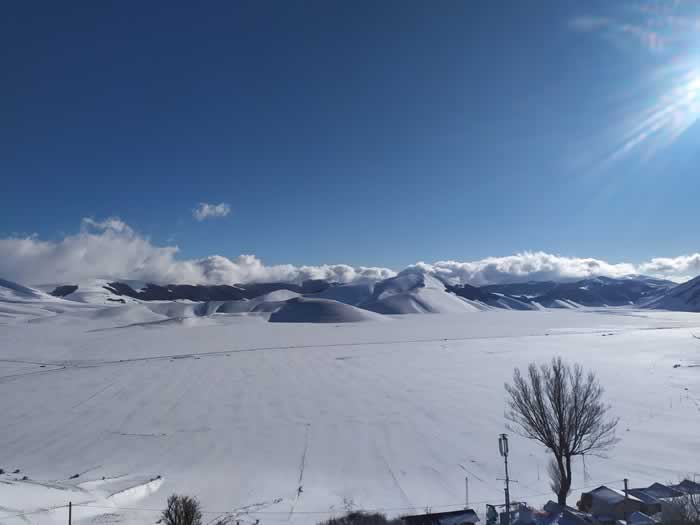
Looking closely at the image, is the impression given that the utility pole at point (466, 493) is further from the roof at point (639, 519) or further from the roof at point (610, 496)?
the roof at point (639, 519)

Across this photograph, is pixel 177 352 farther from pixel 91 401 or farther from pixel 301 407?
pixel 301 407

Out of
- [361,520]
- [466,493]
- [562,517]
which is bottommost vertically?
[466,493]

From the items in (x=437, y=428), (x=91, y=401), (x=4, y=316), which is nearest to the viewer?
(x=437, y=428)

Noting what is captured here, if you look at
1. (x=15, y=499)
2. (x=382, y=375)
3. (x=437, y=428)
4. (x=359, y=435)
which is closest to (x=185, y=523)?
(x=15, y=499)

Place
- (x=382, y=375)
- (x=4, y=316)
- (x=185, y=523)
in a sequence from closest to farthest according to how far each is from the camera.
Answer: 1. (x=185, y=523)
2. (x=382, y=375)
3. (x=4, y=316)

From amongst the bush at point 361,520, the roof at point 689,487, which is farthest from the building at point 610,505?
the bush at point 361,520

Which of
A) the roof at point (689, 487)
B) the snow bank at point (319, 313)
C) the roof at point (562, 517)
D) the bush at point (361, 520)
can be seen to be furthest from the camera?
the snow bank at point (319, 313)

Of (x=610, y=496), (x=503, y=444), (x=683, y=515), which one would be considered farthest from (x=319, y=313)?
(x=683, y=515)

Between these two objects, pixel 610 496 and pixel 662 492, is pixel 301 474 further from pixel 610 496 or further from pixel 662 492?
pixel 662 492
